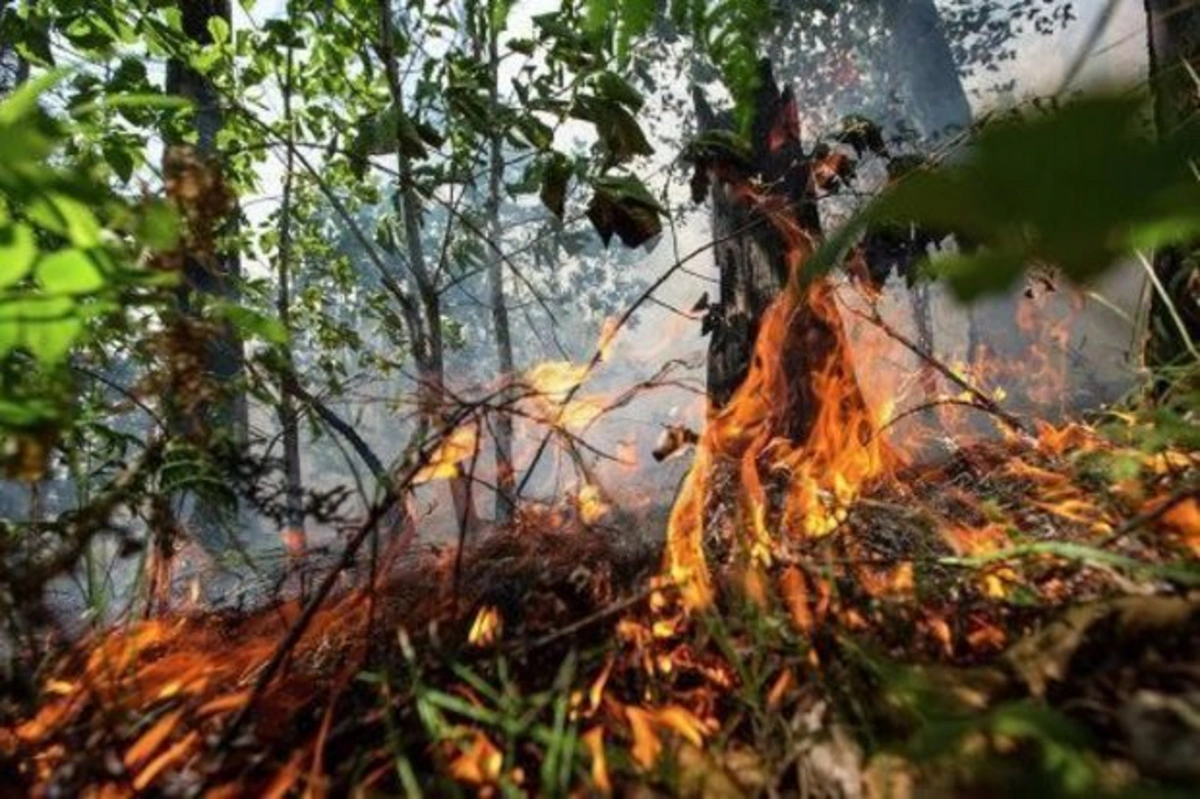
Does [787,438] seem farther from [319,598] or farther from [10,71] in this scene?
[10,71]

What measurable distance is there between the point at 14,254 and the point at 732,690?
3.70 ft

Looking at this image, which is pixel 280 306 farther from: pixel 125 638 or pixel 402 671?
pixel 402 671

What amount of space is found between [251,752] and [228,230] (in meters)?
4.53

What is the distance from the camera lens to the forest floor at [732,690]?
2.67ft

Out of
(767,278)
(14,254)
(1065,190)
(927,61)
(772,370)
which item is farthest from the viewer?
(927,61)

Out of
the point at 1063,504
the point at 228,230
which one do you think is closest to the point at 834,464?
the point at 1063,504

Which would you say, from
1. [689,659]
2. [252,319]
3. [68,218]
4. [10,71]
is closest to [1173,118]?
[689,659]

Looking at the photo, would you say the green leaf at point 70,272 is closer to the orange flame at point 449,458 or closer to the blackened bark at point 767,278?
the orange flame at point 449,458

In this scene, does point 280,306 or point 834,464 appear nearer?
point 834,464

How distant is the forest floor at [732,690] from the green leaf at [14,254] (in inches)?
20.5

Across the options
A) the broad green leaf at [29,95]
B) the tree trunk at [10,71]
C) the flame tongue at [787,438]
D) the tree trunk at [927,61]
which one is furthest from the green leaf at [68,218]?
the tree trunk at [927,61]

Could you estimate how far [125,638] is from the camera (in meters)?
1.33

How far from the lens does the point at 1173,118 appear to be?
1911 mm

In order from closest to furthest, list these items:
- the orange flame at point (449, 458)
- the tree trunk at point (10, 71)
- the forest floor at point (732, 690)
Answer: the forest floor at point (732, 690) → the orange flame at point (449, 458) → the tree trunk at point (10, 71)
